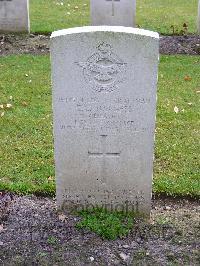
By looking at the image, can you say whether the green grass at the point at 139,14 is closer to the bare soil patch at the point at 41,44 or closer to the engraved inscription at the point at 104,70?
the bare soil patch at the point at 41,44

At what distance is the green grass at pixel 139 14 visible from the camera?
38.1 feet

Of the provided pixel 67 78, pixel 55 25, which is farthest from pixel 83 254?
pixel 55 25

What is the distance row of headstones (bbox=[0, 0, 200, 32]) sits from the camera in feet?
35.2

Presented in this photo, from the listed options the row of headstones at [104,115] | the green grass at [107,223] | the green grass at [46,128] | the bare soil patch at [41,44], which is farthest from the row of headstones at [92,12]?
the green grass at [107,223]

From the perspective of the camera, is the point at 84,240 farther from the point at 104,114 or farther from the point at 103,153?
the point at 104,114

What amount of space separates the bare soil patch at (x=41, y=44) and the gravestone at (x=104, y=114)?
5.55 metres

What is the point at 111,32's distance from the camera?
13.2ft

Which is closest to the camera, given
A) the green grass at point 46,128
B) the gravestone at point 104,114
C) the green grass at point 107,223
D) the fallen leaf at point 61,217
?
the gravestone at point 104,114

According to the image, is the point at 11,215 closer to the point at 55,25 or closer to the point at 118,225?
the point at 118,225

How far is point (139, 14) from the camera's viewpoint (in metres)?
12.9

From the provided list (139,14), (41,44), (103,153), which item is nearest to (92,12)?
(41,44)

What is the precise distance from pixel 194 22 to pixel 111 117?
8505 mm

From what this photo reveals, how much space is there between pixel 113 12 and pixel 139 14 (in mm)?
2218

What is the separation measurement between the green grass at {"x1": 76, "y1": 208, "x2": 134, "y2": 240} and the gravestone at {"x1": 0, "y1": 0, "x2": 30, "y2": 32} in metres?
6.91
